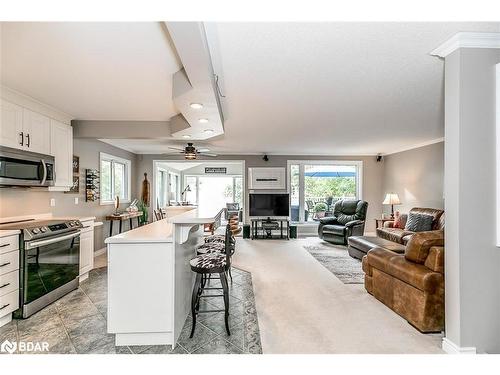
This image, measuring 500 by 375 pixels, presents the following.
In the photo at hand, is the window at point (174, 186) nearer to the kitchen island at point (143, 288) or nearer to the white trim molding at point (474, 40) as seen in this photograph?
the kitchen island at point (143, 288)

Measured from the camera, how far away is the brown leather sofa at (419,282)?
7.80ft

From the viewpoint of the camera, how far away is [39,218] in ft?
12.3

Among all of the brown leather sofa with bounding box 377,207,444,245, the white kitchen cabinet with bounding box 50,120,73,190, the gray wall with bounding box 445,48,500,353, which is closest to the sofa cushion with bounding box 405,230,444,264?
the gray wall with bounding box 445,48,500,353

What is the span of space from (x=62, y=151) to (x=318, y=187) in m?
6.53

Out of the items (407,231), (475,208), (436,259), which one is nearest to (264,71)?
(475,208)

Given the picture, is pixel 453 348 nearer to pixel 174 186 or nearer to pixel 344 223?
pixel 344 223

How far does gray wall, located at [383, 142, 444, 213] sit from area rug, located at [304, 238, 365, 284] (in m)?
2.07

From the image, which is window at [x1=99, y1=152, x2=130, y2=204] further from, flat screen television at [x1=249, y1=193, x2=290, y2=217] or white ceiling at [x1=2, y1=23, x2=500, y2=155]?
flat screen television at [x1=249, y1=193, x2=290, y2=217]

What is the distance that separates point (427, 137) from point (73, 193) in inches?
261

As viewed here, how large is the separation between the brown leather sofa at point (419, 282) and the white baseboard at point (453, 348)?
0.26 metres

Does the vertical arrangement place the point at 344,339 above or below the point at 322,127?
below
